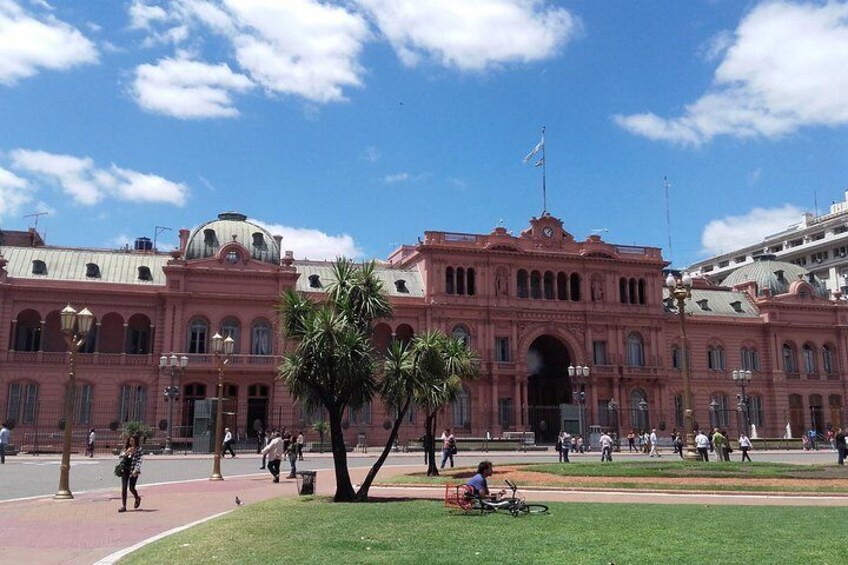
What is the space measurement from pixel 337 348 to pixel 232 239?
39351 mm

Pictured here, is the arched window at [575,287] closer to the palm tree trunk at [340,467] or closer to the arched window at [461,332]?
the arched window at [461,332]

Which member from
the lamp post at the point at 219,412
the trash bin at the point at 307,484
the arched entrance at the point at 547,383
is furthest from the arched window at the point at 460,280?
the trash bin at the point at 307,484

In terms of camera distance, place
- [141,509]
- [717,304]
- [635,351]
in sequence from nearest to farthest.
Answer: [141,509] < [635,351] < [717,304]

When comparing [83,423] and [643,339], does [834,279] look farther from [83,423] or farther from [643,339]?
[83,423]

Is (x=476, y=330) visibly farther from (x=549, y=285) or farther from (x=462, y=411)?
(x=549, y=285)

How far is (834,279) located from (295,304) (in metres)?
101

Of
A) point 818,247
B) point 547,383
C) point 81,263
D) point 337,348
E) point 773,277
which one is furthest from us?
point 818,247

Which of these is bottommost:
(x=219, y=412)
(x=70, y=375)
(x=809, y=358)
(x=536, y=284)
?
(x=219, y=412)

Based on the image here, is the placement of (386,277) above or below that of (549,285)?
above

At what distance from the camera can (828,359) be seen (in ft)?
238

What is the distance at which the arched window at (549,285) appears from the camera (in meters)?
64.7

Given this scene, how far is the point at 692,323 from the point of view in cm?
6856

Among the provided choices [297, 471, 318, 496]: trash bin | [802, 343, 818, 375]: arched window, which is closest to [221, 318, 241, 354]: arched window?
[297, 471, 318, 496]: trash bin

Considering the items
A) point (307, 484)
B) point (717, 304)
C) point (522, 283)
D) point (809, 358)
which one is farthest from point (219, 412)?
point (809, 358)
